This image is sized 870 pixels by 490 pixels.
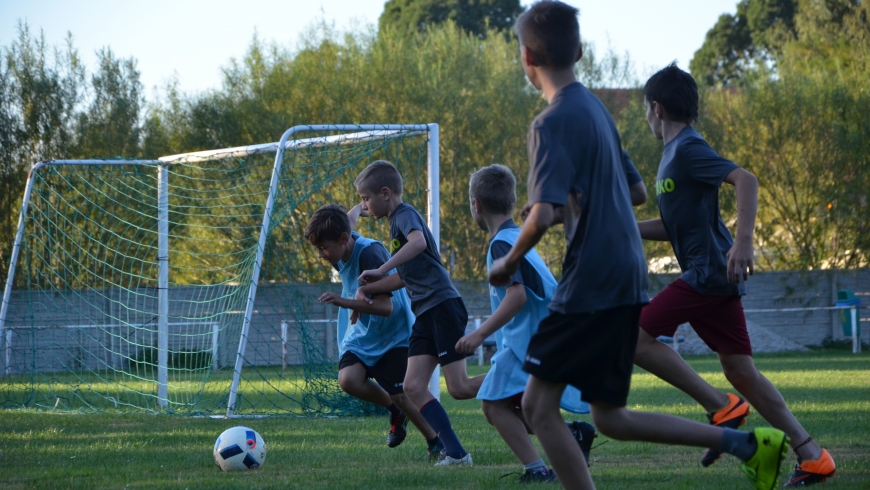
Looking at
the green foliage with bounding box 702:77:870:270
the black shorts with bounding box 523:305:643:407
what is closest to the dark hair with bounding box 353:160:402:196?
the black shorts with bounding box 523:305:643:407

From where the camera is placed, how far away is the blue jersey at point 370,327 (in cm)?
498

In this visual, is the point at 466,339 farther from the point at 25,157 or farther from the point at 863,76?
the point at 863,76

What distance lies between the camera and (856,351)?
17.1 meters

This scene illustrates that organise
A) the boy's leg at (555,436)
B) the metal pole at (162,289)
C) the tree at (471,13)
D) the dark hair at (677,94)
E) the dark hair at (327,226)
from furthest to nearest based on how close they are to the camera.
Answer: the tree at (471,13)
the metal pole at (162,289)
the dark hair at (327,226)
the dark hair at (677,94)
the boy's leg at (555,436)

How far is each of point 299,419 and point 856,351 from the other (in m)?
13.7

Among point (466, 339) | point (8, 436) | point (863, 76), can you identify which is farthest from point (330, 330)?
point (863, 76)

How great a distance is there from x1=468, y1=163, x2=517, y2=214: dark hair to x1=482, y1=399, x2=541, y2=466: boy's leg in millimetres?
871

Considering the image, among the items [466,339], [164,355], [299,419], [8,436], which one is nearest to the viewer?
[466,339]

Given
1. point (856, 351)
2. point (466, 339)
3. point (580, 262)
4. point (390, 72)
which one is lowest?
point (856, 351)

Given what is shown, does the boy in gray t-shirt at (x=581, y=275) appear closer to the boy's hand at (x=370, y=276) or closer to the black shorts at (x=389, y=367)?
the boy's hand at (x=370, y=276)

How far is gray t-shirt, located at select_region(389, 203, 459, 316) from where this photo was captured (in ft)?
14.8

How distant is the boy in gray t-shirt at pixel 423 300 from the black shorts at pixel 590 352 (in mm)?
1635

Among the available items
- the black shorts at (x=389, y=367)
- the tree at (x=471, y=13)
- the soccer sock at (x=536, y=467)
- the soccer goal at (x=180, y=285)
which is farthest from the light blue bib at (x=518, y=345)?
the tree at (x=471, y=13)

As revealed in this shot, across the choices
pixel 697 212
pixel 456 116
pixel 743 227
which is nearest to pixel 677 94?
pixel 697 212
